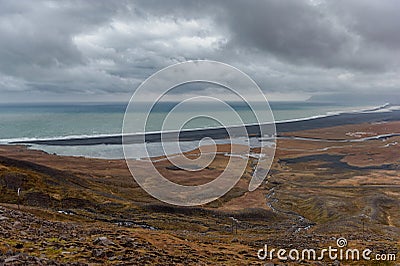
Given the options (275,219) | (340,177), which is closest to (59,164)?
(275,219)

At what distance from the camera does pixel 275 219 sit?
6775cm

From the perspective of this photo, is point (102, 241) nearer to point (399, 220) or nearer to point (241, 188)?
point (399, 220)

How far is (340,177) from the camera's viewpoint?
4498 inches

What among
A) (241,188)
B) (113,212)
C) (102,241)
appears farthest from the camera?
(241,188)

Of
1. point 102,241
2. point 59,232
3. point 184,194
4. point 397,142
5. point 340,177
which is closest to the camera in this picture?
point 102,241

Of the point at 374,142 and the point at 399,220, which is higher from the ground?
the point at 374,142

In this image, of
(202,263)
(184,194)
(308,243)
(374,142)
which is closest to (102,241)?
(202,263)

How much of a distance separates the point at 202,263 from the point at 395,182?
99518mm

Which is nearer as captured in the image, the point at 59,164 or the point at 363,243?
the point at 363,243

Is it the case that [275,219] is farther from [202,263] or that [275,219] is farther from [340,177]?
[340,177]

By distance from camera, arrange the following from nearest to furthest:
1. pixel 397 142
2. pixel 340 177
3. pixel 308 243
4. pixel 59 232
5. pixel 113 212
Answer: pixel 59 232, pixel 308 243, pixel 113 212, pixel 340 177, pixel 397 142

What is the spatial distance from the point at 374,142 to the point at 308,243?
176 m

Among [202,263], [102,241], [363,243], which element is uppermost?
[102,241]

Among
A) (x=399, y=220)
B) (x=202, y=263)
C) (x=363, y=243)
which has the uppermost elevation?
(x=202, y=263)
